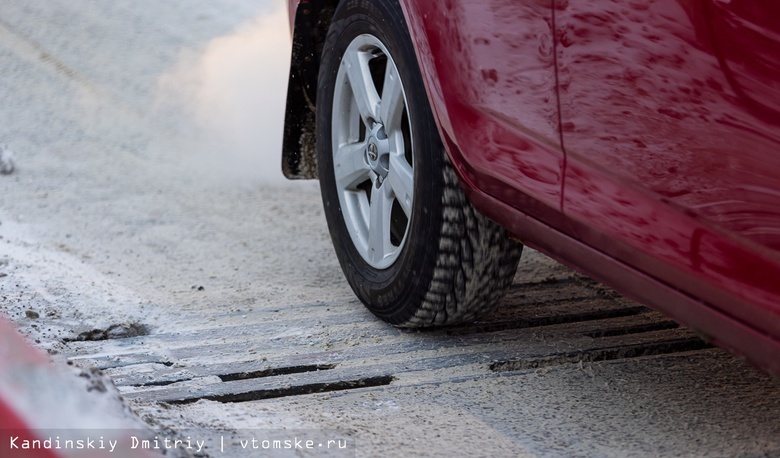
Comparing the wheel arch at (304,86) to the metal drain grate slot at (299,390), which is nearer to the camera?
A: the metal drain grate slot at (299,390)

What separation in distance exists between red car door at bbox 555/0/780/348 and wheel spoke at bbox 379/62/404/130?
786 mm

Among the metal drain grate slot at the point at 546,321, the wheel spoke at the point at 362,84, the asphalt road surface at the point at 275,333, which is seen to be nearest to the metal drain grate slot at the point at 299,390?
the asphalt road surface at the point at 275,333

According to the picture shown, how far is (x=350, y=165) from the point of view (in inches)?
125

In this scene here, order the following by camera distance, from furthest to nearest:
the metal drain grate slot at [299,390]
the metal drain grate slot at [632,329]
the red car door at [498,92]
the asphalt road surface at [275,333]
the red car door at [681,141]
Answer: the metal drain grate slot at [632,329]
the metal drain grate slot at [299,390]
the asphalt road surface at [275,333]
the red car door at [498,92]
the red car door at [681,141]

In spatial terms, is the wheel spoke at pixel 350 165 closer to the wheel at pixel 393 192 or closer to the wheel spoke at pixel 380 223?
the wheel at pixel 393 192

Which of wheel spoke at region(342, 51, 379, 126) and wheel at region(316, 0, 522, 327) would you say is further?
wheel spoke at region(342, 51, 379, 126)

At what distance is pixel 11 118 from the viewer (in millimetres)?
5750

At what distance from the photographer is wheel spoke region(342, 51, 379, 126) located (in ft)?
9.93

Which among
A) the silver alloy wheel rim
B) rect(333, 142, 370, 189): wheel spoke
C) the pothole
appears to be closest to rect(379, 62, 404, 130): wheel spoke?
the silver alloy wheel rim

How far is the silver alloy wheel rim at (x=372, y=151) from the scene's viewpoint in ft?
9.52

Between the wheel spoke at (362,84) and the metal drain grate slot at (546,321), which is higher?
the wheel spoke at (362,84)

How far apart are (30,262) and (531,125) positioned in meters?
2.09

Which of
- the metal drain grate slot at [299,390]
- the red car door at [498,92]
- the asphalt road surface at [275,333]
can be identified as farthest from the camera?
the metal drain grate slot at [299,390]

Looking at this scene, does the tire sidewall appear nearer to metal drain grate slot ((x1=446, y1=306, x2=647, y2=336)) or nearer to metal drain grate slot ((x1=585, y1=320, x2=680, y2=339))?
metal drain grate slot ((x1=446, y1=306, x2=647, y2=336))
